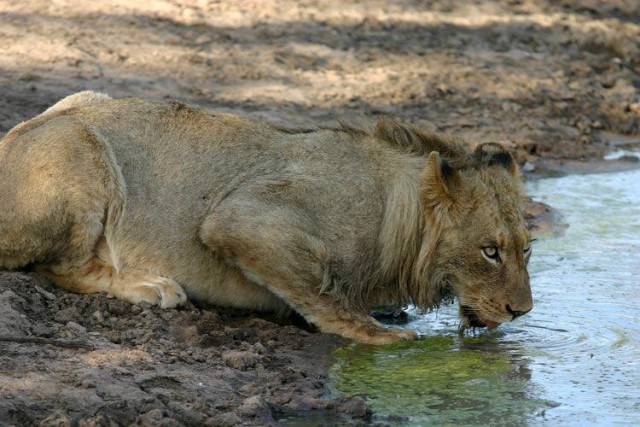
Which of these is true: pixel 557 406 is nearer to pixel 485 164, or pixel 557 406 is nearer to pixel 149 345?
pixel 485 164

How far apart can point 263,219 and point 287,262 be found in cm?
31

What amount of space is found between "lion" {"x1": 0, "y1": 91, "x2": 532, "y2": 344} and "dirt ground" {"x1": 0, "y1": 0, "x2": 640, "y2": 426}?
0.80 ft

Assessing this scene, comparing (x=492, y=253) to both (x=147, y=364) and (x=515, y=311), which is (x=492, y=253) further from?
(x=147, y=364)

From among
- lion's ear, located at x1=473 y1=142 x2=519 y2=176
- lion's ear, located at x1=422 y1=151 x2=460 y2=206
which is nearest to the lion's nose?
lion's ear, located at x1=422 y1=151 x2=460 y2=206

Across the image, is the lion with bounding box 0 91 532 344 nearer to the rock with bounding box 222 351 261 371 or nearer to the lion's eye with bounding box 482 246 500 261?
the lion's eye with bounding box 482 246 500 261

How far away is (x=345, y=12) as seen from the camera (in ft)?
49.1

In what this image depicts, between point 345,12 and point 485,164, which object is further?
point 345,12

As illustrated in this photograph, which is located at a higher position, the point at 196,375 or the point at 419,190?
the point at 419,190

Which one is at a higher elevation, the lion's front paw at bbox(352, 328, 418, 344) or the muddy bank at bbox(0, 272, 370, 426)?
the muddy bank at bbox(0, 272, 370, 426)

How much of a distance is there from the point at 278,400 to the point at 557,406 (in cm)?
158

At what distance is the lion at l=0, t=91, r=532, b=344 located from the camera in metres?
7.70

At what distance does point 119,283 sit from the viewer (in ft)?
25.7

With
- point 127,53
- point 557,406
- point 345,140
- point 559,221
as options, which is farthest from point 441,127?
point 557,406

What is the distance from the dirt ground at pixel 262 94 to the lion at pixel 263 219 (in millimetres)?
243
